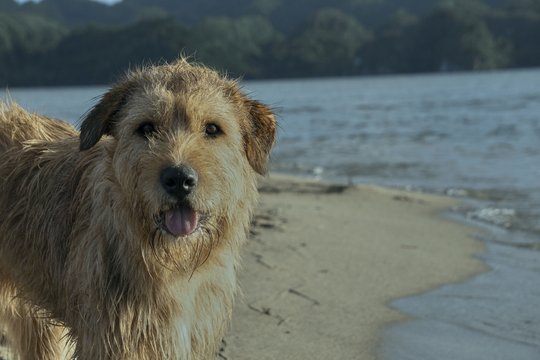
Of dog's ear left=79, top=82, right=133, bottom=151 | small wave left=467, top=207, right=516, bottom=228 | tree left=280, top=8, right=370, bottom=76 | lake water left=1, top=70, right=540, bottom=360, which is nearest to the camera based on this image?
dog's ear left=79, top=82, right=133, bottom=151

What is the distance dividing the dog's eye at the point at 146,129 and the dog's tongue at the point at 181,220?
0.43 metres

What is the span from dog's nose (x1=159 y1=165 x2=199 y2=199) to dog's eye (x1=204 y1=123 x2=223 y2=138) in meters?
0.41

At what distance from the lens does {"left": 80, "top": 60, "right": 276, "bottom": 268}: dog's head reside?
11.6 ft

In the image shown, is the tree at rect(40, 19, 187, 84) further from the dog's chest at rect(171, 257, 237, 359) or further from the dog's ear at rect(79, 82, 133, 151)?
the dog's chest at rect(171, 257, 237, 359)

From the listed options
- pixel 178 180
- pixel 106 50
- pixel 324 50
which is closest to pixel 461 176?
pixel 178 180

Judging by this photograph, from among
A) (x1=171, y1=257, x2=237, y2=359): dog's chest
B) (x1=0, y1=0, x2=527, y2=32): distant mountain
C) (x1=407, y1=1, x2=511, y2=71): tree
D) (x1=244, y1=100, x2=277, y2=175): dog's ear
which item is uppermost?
(x1=0, y1=0, x2=527, y2=32): distant mountain

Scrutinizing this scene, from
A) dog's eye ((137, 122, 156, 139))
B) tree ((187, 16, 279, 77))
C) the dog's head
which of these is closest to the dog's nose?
the dog's head

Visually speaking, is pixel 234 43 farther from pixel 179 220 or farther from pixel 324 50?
pixel 179 220

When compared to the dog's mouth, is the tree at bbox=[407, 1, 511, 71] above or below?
above

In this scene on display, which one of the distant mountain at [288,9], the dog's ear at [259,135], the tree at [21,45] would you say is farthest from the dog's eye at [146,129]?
the distant mountain at [288,9]

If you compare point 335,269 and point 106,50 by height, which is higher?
point 106,50

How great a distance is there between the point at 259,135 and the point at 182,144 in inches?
28.8

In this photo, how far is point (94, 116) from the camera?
4047 millimetres

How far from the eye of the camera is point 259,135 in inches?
168
